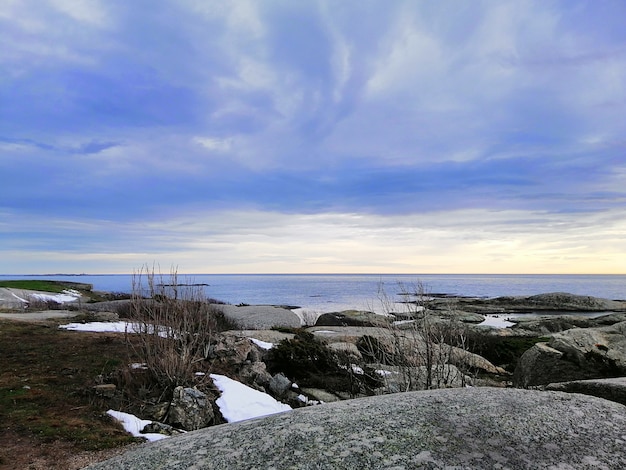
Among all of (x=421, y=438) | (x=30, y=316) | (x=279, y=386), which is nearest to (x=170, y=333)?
(x=279, y=386)

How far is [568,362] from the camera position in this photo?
9172mm

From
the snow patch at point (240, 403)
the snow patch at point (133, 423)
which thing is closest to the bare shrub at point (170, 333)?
the snow patch at point (240, 403)

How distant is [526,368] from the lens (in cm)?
964

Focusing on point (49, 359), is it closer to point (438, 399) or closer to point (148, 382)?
point (148, 382)

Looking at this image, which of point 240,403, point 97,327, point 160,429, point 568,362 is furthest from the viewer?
point 97,327

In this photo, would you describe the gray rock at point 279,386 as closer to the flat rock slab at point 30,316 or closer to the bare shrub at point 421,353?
the bare shrub at point 421,353

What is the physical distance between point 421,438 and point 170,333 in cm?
789

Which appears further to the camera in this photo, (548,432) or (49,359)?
(49,359)

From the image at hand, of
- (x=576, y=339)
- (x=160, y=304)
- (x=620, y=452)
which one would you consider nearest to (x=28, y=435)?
(x=160, y=304)

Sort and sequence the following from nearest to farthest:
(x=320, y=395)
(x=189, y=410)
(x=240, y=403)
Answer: (x=189, y=410)
(x=240, y=403)
(x=320, y=395)

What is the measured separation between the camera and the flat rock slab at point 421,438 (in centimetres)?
284

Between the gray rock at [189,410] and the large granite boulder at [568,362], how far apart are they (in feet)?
22.0

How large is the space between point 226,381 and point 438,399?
5816 millimetres

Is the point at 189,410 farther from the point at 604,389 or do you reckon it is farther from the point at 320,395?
the point at 604,389
